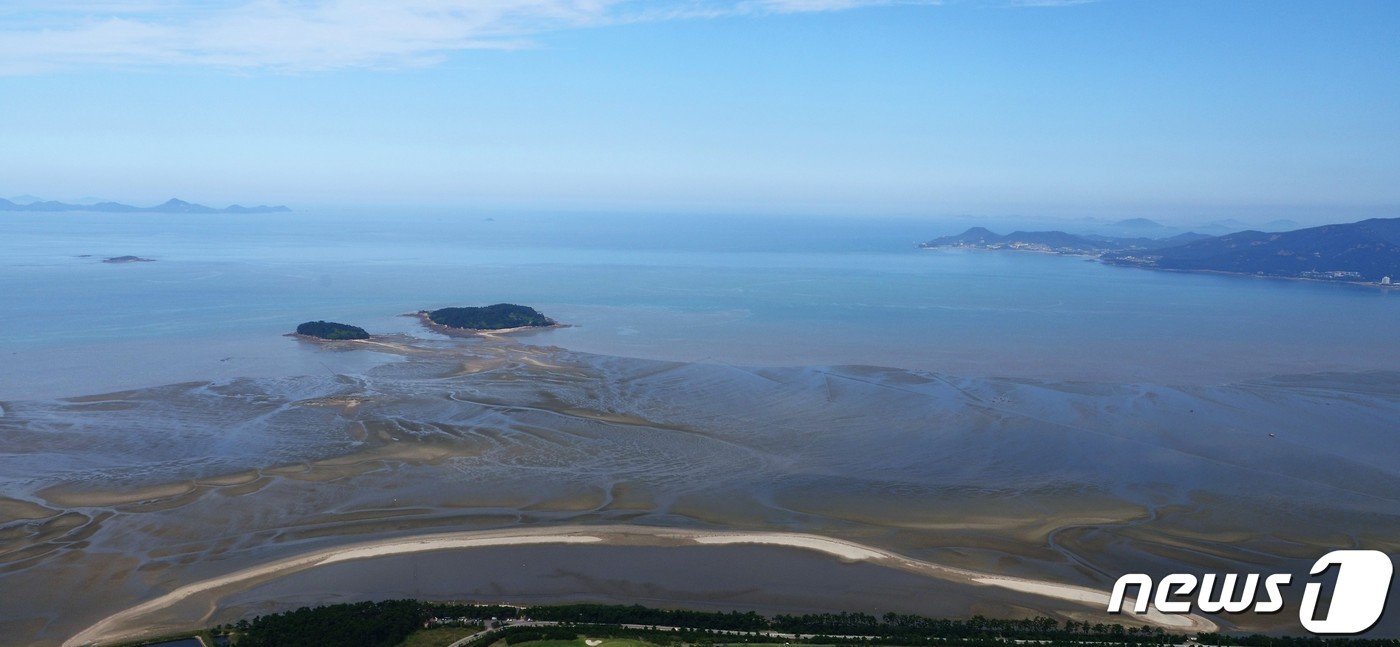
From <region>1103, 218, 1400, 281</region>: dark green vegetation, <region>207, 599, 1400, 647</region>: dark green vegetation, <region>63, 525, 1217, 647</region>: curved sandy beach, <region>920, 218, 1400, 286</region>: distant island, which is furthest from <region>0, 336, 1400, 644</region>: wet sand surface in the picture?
<region>1103, 218, 1400, 281</region>: dark green vegetation

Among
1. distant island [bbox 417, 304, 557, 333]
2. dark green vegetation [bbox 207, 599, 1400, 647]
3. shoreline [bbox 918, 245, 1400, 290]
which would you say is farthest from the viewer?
shoreline [bbox 918, 245, 1400, 290]

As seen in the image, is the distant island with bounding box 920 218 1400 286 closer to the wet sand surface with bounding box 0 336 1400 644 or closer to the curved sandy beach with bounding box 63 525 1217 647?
the wet sand surface with bounding box 0 336 1400 644

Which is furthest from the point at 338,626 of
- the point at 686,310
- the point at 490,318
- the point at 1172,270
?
the point at 1172,270

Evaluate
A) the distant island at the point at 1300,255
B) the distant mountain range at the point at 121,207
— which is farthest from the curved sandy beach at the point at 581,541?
the distant mountain range at the point at 121,207

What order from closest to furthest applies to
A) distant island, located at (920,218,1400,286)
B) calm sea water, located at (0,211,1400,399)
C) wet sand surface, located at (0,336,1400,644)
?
1. wet sand surface, located at (0,336,1400,644)
2. calm sea water, located at (0,211,1400,399)
3. distant island, located at (920,218,1400,286)

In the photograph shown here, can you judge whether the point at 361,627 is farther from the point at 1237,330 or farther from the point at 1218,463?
the point at 1237,330

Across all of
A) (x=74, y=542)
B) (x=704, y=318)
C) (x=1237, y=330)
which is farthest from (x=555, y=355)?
(x=1237, y=330)

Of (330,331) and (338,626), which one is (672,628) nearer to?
(338,626)
